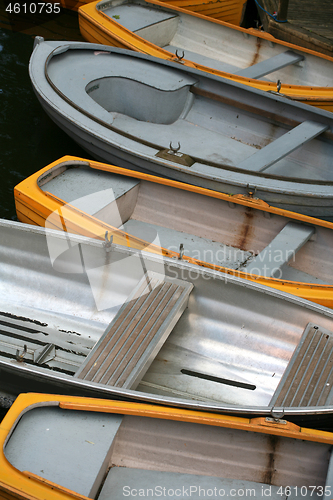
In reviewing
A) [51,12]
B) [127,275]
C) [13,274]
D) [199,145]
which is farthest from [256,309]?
[51,12]

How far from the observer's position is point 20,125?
6.85 m

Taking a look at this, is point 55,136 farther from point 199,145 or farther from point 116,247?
point 116,247

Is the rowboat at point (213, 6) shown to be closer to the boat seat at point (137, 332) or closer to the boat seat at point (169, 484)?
the boat seat at point (137, 332)

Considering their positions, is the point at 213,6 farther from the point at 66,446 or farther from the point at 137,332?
the point at 66,446

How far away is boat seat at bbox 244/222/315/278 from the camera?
13.2 ft

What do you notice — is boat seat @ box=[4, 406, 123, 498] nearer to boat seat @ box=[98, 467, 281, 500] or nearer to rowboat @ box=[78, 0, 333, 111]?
boat seat @ box=[98, 467, 281, 500]

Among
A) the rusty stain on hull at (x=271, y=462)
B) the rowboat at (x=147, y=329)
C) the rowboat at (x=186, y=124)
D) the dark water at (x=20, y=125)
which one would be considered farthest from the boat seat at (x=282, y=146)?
the rusty stain on hull at (x=271, y=462)

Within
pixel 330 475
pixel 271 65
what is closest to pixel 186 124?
pixel 271 65

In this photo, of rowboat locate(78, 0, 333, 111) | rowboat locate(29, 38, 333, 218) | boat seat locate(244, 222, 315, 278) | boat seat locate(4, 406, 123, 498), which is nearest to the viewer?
boat seat locate(4, 406, 123, 498)

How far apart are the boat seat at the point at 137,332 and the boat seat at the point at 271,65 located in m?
3.87

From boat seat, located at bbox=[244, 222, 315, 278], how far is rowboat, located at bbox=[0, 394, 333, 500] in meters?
1.41

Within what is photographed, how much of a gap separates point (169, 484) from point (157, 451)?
8.0 inches

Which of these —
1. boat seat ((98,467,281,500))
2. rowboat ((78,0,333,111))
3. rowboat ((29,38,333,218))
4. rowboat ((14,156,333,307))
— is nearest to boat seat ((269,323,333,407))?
boat seat ((98,467,281,500))

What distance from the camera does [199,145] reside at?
6.09 metres
